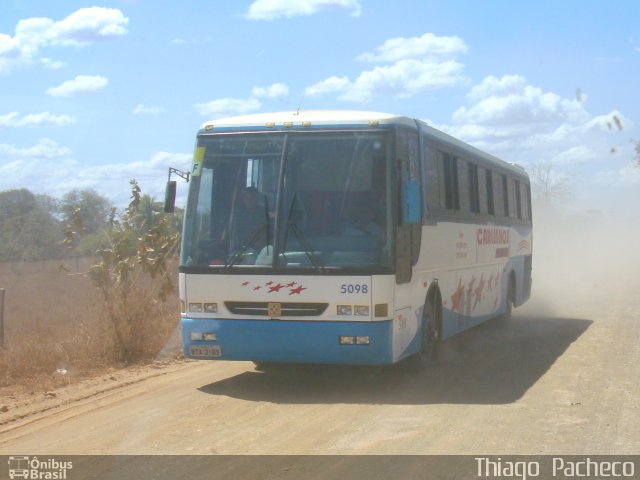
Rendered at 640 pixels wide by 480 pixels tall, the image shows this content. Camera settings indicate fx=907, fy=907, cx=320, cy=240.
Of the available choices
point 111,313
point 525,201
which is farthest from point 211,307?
point 525,201

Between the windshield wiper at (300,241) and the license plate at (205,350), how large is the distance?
138 cm

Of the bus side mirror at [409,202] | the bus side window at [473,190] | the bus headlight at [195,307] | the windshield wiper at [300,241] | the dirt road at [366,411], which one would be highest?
the bus side window at [473,190]

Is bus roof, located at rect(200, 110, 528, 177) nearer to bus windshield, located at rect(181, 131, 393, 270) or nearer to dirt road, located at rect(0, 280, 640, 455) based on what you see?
bus windshield, located at rect(181, 131, 393, 270)

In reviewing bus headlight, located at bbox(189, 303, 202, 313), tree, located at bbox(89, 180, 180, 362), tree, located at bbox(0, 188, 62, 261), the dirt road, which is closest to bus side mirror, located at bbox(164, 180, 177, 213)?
bus headlight, located at bbox(189, 303, 202, 313)

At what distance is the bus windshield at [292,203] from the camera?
10.1 m

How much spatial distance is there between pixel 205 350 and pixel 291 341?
1048 millimetres

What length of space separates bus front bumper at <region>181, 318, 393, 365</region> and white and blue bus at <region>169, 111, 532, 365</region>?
11mm

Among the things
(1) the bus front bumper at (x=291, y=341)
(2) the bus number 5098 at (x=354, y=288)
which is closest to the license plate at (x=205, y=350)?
(1) the bus front bumper at (x=291, y=341)

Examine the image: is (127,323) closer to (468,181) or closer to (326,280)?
(326,280)

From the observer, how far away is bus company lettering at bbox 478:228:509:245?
50.5 feet

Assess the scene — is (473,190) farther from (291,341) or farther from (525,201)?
(525,201)

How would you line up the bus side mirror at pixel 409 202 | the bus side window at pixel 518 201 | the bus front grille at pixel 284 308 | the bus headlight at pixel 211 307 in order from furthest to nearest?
the bus side window at pixel 518 201 → the bus headlight at pixel 211 307 → the bus side mirror at pixel 409 202 → the bus front grille at pixel 284 308

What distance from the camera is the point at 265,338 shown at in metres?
10.2

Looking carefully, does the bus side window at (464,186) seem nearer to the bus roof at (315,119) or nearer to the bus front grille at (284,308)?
the bus roof at (315,119)
